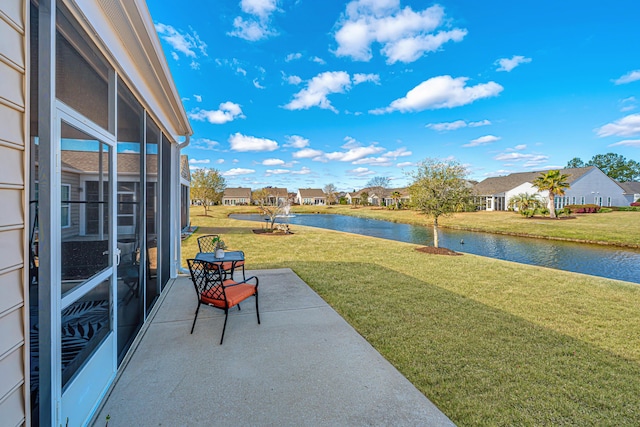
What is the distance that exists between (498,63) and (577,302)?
524 inches

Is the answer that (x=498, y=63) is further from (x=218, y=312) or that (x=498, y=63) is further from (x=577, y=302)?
(x=218, y=312)

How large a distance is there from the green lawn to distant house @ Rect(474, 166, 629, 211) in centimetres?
2795

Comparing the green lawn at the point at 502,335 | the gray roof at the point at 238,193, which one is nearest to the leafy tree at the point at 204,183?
the green lawn at the point at 502,335

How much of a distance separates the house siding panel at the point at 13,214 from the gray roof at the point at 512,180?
124ft

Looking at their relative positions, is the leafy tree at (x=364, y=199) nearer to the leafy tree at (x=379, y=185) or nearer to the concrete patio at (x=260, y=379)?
the leafy tree at (x=379, y=185)

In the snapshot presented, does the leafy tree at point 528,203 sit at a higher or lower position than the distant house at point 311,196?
lower

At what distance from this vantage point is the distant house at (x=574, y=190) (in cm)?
3077

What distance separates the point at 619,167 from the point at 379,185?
49.1 m

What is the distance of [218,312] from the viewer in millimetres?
3891

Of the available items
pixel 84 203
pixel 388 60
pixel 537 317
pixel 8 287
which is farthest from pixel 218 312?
pixel 388 60

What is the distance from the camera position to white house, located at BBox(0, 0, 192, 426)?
3.63ft

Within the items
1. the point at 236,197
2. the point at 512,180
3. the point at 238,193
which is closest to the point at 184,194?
the point at 512,180

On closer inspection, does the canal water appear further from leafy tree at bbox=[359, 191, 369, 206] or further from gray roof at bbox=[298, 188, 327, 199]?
gray roof at bbox=[298, 188, 327, 199]

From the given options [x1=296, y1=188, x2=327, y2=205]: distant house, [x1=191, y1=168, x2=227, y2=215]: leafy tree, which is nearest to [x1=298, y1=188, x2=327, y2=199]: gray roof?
[x1=296, y1=188, x2=327, y2=205]: distant house
